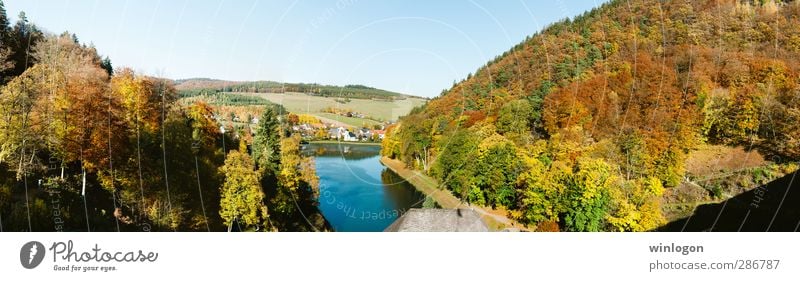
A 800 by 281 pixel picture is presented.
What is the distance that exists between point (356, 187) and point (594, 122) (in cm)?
488

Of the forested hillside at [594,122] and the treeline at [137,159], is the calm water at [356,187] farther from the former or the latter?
the forested hillside at [594,122]

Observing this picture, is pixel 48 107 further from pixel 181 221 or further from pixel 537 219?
pixel 537 219

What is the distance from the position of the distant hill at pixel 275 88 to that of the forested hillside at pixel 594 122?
3.28 feet

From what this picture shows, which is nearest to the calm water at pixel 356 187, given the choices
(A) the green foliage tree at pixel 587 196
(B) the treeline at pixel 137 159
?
(B) the treeline at pixel 137 159

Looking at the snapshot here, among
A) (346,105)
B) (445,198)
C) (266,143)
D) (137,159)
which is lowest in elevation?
(445,198)

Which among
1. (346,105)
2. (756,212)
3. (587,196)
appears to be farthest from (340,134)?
(756,212)

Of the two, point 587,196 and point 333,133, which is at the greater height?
point 333,133

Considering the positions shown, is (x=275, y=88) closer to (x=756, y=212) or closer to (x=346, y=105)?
(x=346, y=105)

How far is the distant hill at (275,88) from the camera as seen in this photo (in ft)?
17.7

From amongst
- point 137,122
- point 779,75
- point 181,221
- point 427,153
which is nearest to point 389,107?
point 427,153

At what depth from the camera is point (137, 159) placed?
20.5ft

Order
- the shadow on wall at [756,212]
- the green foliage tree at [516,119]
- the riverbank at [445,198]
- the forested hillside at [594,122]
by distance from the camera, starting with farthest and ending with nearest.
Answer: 1. the green foliage tree at [516,119]
2. the riverbank at [445,198]
3. the forested hillside at [594,122]
4. the shadow on wall at [756,212]

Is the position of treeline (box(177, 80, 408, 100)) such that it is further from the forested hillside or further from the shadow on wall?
the shadow on wall

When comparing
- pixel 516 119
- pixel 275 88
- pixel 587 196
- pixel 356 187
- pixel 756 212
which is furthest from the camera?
→ pixel 587 196
